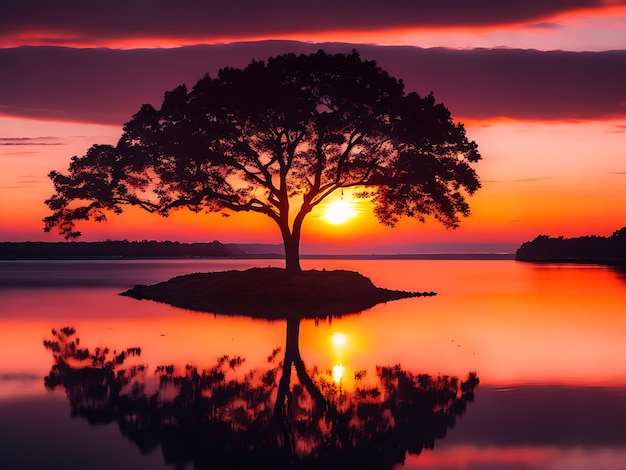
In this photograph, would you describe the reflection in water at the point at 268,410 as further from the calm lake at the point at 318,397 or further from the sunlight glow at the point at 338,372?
the sunlight glow at the point at 338,372

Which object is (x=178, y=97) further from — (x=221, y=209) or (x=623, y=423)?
(x=623, y=423)

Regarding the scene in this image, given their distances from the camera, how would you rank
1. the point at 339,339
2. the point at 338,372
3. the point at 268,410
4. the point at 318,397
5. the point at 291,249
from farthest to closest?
1. the point at 291,249
2. the point at 339,339
3. the point at 338,372
4. the point at 318,397
5. the point at 268,410

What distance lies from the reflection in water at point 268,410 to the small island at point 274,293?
69.5 feet

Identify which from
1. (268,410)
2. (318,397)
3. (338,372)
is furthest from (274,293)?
(268,410)

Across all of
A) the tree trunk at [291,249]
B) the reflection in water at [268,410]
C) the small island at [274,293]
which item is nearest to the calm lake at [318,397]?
the reflection in water at [268,410]

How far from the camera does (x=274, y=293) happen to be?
1957 inches

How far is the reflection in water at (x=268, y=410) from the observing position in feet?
42.4

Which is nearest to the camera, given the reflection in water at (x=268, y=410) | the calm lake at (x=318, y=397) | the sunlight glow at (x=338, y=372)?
the calm lake at (x=318, y=397)

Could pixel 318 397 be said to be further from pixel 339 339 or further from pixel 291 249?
pixel 291 249

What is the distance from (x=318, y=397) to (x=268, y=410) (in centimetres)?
178

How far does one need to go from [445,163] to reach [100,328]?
27173 millimetres

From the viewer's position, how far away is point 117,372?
2178 cm

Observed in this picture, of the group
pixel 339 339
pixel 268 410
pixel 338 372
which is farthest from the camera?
pixel 339 339

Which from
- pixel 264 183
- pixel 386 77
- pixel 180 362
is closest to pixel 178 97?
pixel 264 183
